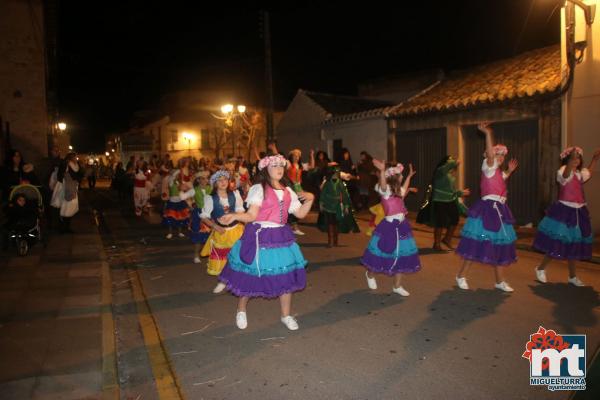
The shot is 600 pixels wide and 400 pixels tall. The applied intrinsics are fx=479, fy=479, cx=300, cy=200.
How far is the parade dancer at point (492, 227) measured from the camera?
6449 mm

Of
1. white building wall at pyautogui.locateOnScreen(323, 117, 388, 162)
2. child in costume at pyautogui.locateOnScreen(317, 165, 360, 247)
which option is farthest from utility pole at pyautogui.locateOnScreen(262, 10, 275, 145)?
child in costume at pyautogui.locateOnScreen(317, 165, 360, 247)

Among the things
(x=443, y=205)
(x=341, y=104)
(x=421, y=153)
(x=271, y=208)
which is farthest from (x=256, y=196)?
(x=341, y=104)

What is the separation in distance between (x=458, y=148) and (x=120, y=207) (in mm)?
13740

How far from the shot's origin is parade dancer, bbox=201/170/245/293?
6867 mm

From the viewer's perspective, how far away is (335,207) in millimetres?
10164

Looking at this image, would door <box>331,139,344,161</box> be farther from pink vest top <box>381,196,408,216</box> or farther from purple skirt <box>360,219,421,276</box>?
purple skirt <box>360,219,421,276</box>

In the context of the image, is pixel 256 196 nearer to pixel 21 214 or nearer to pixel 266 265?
pixel 266 265

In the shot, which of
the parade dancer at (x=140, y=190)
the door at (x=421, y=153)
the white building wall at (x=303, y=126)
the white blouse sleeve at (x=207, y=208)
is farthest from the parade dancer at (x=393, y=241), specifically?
the white building wall at (x=303, y=126)

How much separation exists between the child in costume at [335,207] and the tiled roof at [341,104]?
11554mm

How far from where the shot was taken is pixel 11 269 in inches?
325

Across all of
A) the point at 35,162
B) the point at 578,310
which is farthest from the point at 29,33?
the point at 578,310

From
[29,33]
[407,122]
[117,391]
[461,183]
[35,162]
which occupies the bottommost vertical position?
[117,391]

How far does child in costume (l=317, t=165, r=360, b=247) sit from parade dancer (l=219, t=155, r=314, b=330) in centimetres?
509

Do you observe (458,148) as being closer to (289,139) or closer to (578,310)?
(578,310)
